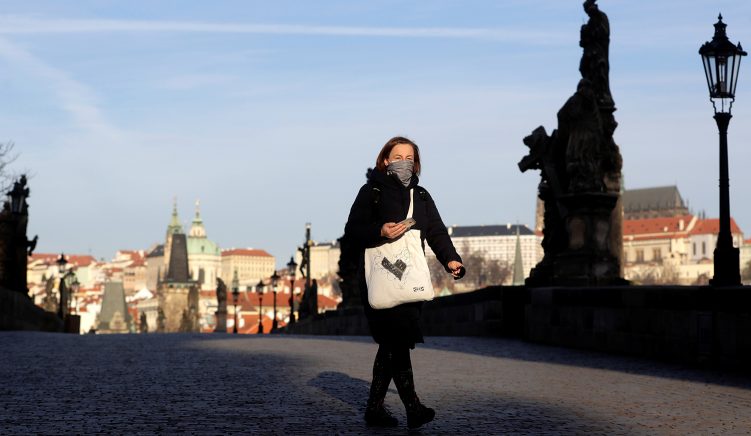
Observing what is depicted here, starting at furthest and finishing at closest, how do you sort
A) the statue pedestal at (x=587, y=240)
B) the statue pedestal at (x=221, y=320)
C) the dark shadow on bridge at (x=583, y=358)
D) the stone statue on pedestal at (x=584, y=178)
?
the statue pedestal at (x=221, y=320) < the stone statue on pedestal at (x=584, y=178) < the statue pedestal at (x=587, y=240) < the dark shadow on bridge at (x=583, y=358)

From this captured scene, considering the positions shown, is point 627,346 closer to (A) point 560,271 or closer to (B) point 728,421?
(A) point 560,271

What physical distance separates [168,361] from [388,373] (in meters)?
5.90

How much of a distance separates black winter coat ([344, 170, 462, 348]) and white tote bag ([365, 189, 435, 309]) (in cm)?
7

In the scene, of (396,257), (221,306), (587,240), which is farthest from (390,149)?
(221,306)

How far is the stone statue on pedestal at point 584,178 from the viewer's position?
18594 mm

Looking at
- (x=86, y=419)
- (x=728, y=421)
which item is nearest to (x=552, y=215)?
(x=728, y=421)

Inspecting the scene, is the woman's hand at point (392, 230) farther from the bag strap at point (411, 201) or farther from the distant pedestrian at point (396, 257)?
the bag strap at point (411, 201)

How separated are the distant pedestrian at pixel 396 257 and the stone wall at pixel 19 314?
18492mm

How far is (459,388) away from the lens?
395 inches

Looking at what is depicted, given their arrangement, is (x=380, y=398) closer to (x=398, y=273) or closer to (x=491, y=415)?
(x=398, y=273)

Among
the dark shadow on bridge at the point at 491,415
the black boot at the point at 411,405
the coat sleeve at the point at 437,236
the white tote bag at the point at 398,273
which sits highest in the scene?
the coat sleeve at the point at 437,236

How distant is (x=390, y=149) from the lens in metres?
7.50

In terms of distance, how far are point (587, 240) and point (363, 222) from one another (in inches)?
455

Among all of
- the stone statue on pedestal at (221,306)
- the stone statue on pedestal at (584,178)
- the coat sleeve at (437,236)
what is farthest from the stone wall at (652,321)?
the stone statue on pedestal at (221,306)
